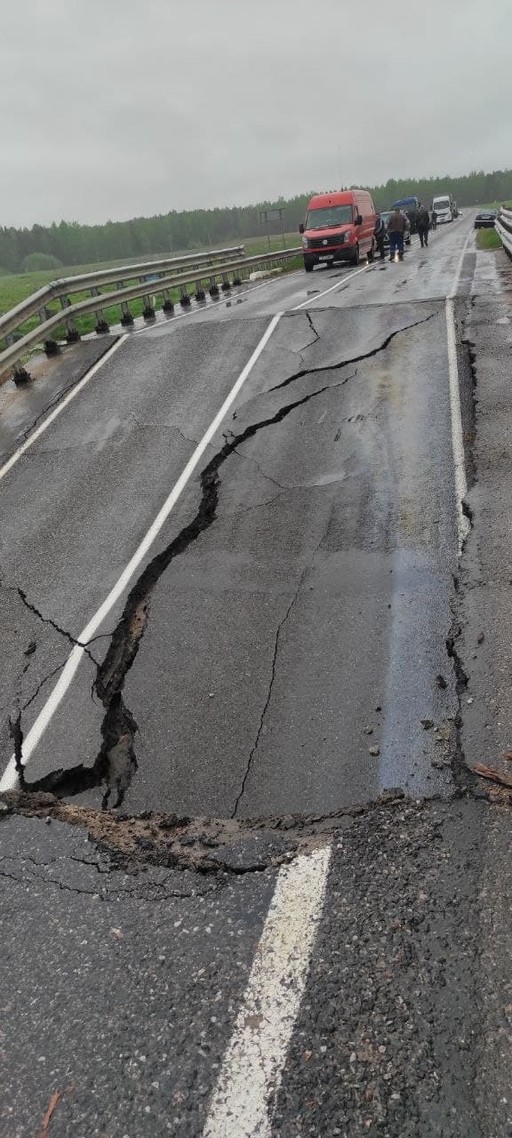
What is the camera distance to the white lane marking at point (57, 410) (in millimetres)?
8492

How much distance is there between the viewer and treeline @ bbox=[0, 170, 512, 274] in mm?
128625

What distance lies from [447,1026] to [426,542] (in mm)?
3867

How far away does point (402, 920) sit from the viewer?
8.88 feet

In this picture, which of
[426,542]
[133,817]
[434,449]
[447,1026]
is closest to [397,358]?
[434,449]

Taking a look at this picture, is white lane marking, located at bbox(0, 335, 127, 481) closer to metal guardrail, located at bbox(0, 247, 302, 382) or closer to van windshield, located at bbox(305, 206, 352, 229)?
metal guardrail, located at bbox(0, 247, 302, 382)

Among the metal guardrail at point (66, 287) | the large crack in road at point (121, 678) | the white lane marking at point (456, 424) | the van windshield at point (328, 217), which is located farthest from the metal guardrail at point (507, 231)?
the large crack in road at point (121, 678)

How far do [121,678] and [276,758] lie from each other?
57.3 inches

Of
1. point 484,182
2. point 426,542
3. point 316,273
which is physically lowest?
point 426,542

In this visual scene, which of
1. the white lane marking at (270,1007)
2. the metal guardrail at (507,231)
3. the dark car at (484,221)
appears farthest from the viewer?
the dark car at (484,221)

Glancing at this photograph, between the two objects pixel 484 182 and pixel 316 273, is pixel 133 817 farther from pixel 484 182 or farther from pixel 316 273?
pixel 484 182

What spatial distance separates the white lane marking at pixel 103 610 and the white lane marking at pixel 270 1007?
6.56 feet

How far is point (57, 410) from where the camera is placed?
9867mm

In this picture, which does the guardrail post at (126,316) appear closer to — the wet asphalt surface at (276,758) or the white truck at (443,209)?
the wet asphalt surface at (276,758)

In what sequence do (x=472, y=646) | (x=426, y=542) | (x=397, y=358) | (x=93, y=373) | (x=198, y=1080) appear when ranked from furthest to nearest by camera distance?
(x=93, y=373) < (x=397, y=358) < (x=426, y=542) < (x=472, y=646) < (x=198, y=1080)
